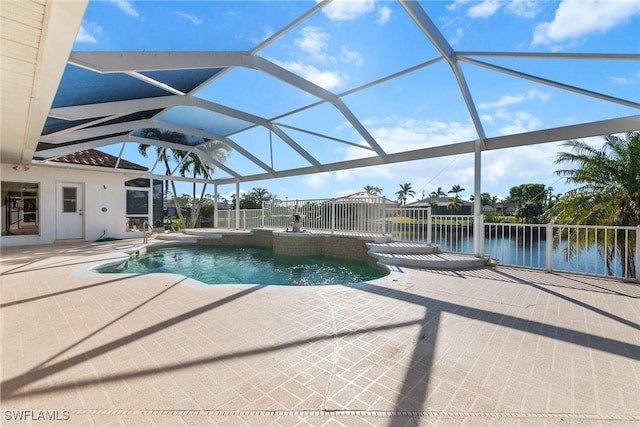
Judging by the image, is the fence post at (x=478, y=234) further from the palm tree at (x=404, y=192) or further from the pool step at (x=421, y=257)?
the palm tree at (x=404, y=192)

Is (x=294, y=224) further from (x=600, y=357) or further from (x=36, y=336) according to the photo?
(x=600, y=357)

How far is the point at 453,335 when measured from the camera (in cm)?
287

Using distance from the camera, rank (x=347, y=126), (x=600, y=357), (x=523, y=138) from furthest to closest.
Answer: (x=347, y=126)
(x=523, y=138)
(x=600, y=357)

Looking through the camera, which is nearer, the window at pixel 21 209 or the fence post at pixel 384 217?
the fence post at pixel 384 217

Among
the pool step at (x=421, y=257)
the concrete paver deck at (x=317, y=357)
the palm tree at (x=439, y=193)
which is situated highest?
the palm tree at (x=439, y=193)

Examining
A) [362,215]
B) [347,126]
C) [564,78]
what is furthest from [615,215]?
[347,126]

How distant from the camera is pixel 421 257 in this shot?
273 inches

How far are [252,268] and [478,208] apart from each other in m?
6.24

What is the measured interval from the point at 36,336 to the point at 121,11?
461 cm

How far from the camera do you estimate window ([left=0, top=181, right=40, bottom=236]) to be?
10.5 meters

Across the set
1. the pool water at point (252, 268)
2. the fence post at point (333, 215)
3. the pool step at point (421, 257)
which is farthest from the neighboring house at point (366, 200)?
the pool water at point (252, 268)

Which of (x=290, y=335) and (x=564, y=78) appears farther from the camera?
(x=564, y=78)

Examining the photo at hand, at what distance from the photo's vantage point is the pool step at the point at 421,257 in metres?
6.39

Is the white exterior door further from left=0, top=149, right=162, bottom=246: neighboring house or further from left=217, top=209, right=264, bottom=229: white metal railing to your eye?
left=217, top=209, right=264, bottom=229: white metal railing
